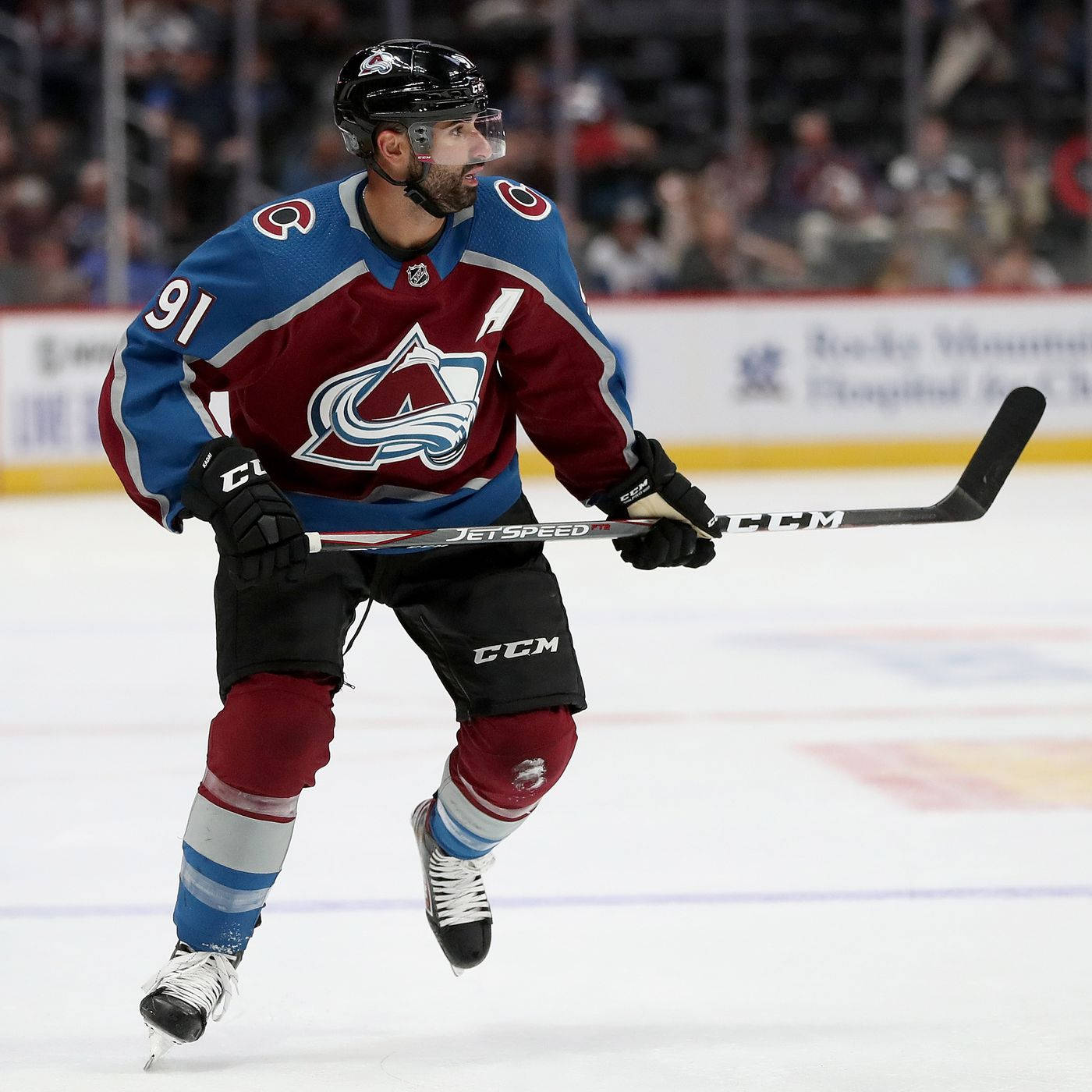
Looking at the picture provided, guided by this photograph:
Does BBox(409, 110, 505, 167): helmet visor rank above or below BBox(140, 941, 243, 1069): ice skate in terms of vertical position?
above

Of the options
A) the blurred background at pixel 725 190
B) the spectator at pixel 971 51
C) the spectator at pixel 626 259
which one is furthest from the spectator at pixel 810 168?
the spectator at pixel 626 259

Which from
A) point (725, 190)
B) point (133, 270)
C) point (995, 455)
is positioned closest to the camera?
point (995, 455)

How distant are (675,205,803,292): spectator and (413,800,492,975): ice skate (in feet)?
22.2

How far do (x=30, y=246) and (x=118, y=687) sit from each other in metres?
4.71

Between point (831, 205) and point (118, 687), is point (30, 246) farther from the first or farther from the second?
point (118, 687)

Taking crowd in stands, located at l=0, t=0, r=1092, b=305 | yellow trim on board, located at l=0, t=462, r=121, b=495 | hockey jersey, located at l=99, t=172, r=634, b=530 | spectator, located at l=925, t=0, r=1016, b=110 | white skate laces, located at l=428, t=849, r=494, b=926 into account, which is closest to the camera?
hockey jersey, located at l=99, t=172, r=634, b=530

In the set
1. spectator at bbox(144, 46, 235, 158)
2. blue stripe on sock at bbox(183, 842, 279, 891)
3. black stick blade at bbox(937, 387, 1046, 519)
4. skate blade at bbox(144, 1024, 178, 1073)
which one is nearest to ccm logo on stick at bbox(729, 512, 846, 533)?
black stick blade at bbox(937, 387, 1046, 519)

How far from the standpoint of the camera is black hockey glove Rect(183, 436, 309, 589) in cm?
202

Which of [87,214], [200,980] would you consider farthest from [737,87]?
[200,980]

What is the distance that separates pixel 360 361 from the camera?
2162mm

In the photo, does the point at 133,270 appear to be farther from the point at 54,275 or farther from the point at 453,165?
the point at 453,165

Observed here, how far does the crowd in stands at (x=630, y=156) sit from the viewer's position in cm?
870

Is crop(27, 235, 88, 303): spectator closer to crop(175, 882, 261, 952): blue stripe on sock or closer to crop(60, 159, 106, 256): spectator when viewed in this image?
crop(60, 159, 106, 256): spectator

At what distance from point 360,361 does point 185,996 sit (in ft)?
2.30
